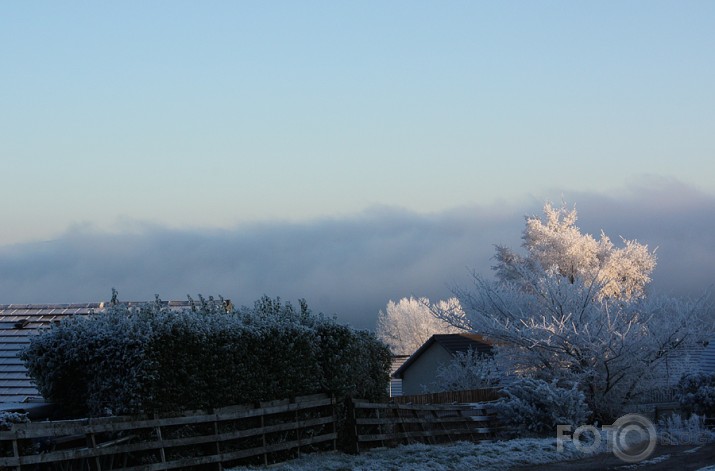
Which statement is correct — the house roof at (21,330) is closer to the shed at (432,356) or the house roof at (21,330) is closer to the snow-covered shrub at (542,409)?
the snow-covered shrub at (542,409)

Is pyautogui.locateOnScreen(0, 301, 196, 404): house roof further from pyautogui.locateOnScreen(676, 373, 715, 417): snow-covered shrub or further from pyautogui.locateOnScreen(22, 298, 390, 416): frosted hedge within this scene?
pyautogui.locateOnScreen(676, 373, 715, 417): snow-covered shrub

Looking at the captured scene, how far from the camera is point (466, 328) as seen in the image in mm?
32750

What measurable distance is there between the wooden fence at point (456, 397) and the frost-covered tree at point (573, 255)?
98.6 feet

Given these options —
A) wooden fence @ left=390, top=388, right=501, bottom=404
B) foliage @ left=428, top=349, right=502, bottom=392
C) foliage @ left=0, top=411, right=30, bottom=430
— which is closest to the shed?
foliage @ left=428, top=349, right=502, bottom=392

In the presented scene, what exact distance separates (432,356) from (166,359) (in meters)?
32.9

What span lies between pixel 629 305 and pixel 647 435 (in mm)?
8111

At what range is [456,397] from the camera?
27031 millimetres

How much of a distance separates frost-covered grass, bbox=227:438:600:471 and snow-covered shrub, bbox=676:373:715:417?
11706mm

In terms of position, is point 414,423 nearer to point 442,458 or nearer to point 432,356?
point 442,458

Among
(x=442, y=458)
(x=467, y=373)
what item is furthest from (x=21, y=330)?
(x=467, y=373)

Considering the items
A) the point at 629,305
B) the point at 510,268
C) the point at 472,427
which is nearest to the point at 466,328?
the point at 629,305

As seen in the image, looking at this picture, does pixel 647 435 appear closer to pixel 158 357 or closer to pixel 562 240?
pixel 158 357

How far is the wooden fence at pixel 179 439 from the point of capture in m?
13.1

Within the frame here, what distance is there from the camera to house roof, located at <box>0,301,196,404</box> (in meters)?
19.8
